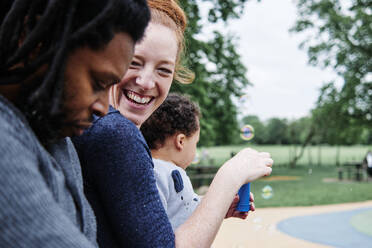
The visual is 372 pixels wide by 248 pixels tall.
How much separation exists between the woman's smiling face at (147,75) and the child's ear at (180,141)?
34.5 inches

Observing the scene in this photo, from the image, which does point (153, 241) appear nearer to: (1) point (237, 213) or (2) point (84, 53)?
(2) point (84, 53)

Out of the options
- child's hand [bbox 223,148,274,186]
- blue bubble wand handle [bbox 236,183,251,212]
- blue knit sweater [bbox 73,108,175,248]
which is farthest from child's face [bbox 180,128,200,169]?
blue knit sweater [bbox 73,108,175,248]

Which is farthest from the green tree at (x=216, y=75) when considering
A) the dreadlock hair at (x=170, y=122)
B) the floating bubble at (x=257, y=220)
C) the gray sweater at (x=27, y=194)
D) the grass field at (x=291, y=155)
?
the grass field at (x=291, y=155)

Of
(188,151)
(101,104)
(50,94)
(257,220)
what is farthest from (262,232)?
(50,94)

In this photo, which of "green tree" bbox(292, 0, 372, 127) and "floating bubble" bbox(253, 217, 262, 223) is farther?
"green tree" bbox(292, 0, 372, 127)

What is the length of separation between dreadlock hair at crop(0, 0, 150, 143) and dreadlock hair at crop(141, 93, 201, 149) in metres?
1.79

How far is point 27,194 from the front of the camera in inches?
23.8

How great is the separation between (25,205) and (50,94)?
23 centimetres

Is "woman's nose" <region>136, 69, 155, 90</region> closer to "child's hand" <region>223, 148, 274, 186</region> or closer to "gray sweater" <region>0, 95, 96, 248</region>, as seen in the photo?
"child's hand" <region>223, 148, 274, 186</region>

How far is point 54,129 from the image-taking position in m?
0.79

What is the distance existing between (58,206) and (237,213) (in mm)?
1286

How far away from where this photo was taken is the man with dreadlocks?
1.99 ft

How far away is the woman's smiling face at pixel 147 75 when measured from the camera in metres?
1.55

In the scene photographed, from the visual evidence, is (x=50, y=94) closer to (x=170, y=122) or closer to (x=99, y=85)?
(x=99, y=85)
